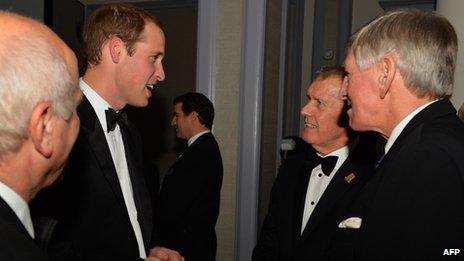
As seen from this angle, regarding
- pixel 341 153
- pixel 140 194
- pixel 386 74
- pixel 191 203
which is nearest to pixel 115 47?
pixel 140 194

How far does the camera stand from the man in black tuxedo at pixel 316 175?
204 cm

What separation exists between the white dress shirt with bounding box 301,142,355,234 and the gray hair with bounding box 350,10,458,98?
0.88m

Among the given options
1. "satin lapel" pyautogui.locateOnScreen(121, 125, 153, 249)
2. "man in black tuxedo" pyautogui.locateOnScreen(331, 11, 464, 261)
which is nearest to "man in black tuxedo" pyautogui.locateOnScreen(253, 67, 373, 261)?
"man in black tuxedo" pyautogui.locateOnScreen(331, 11, 464, 261)

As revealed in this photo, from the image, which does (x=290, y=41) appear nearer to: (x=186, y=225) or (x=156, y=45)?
(x=186, y=225)

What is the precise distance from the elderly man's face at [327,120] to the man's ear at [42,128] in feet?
4.94

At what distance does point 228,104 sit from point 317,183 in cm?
179

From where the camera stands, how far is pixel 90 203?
1.68 metres

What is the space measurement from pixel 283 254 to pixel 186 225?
4.74 ft

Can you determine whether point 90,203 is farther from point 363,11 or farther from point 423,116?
point 363,11

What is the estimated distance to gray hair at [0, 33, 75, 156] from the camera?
96 centimetres

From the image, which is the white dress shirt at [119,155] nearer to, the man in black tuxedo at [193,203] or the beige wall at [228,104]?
the man in black tuxedo at [193,203]

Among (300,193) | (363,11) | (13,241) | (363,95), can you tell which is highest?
(363,11)

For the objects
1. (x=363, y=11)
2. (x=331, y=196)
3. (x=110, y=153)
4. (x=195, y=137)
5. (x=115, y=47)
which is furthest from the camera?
(x=363, y=11)

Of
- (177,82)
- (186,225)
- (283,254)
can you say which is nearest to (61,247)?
(283,254)
